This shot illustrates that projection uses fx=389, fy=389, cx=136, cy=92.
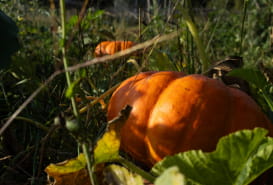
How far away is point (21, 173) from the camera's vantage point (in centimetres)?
117

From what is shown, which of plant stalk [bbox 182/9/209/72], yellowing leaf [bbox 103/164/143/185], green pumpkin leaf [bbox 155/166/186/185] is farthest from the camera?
plant stalk [bbox 182/9/209/72]

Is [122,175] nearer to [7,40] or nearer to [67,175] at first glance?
[67,175]

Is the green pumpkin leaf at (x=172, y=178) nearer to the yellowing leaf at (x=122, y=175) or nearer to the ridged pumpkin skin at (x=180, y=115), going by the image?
the yellowing leaf at (x=122, y=175)

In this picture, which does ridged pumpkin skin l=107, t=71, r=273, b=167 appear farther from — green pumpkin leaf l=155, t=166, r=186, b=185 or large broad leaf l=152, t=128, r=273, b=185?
green pumpkin leaf l=155, t=166, r=186, b=185

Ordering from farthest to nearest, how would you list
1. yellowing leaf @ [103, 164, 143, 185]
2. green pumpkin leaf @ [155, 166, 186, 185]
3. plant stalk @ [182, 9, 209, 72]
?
1. plant stalk @ [182, 9, 209, 72]
2. yellowing leaf @ [103, 164, 143, 185]
3. green pumpkin leaf @ [155, 166, 186, 185]

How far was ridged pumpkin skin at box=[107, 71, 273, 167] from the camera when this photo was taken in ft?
3.18

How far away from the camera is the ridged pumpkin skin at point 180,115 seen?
97 centimetres

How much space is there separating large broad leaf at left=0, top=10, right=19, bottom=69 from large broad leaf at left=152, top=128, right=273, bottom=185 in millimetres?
504

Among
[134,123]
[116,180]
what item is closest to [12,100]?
[134,123]

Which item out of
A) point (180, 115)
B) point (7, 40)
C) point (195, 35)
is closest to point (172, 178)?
point (180, 115)

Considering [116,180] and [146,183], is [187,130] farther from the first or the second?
[116,180]

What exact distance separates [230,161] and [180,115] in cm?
23

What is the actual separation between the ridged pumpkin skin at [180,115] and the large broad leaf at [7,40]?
32 cm

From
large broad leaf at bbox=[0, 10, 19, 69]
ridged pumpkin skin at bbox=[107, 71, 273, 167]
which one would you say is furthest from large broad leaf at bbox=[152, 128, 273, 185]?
large broad leaf at bbox=[0, 10, 19, 69]
